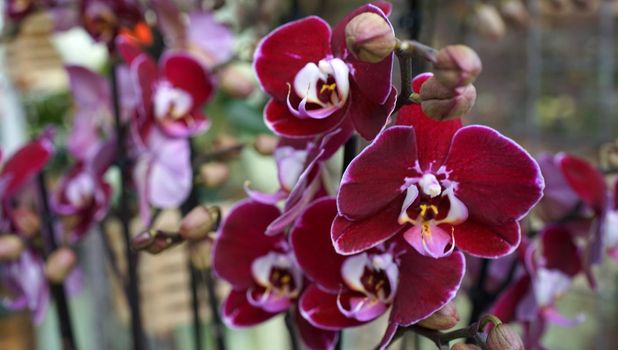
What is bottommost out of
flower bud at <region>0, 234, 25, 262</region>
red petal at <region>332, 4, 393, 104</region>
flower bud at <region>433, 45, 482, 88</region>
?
flower bud at <region>0, 234, 25, 262</region>

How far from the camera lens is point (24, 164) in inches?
15.8

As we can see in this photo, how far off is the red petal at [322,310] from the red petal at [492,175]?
0.22ft

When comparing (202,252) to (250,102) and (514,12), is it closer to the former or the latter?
(514,12)

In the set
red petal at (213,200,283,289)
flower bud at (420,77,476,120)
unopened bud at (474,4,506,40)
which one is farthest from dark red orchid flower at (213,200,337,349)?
unopened bud at (474,4,506,40)

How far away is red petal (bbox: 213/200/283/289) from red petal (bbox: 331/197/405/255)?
0.08 m

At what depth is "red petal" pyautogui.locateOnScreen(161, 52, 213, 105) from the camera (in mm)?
405

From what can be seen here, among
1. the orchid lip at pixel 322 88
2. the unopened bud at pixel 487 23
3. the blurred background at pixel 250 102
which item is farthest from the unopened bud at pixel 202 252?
the unopened bud at pixel 487 23

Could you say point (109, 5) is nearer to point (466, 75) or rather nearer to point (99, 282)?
point (466, 75)

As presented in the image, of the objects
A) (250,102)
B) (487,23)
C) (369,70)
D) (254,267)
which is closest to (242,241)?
(254,267)

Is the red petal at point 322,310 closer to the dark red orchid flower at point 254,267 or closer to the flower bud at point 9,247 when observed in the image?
the dark red orchid flower at point 254,267

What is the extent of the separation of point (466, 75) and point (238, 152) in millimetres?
232

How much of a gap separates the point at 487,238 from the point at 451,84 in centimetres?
6

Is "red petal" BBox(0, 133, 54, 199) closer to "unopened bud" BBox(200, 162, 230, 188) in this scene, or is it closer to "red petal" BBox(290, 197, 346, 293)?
"unopened bud" BBox(200, 162, 230, 188)

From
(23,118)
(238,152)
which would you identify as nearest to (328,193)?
(238,152)
